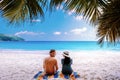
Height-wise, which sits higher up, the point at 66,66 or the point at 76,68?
the point at 66,66

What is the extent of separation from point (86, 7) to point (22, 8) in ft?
2.23

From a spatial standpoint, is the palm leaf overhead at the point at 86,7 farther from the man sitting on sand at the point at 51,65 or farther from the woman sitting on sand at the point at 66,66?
the woman sitting on sand at the point at 66,66

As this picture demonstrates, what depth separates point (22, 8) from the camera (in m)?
2.03

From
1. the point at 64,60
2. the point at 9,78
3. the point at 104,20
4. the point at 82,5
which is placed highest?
the point at 82,5

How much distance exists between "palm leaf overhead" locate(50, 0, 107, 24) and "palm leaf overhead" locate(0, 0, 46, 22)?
179 mm

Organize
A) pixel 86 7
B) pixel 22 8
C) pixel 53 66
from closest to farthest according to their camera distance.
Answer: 1. pixel 22 8
2. pixel 86 7
3. pixel 53 66

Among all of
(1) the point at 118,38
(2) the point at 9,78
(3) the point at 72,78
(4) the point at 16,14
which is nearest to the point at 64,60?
(3) the point at 72,78

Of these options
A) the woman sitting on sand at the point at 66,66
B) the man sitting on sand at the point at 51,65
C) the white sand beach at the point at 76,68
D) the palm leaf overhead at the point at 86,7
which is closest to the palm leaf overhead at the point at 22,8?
the palm leaf overhead at the point at 86,7

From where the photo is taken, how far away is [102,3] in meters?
2.45

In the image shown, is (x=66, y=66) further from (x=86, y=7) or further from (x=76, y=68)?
(x=86, y=7)

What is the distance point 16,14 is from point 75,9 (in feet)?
2.01

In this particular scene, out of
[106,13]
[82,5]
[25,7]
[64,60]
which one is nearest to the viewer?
[25,7]

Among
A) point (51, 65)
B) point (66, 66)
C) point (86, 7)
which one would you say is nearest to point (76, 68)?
point (66, 66)

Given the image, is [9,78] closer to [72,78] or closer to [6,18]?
[72,78]
